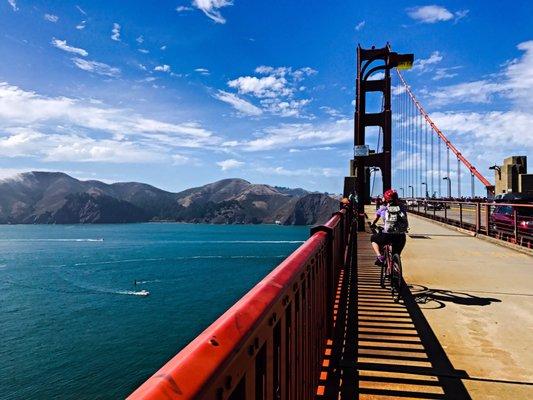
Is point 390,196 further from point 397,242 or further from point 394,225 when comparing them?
point 397,242

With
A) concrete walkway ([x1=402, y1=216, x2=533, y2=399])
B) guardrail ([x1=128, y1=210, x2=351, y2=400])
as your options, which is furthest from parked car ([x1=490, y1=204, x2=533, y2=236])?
guardrail ([x1=128, y1=210, x2=351, y2=400])

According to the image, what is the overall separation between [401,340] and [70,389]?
63681mm

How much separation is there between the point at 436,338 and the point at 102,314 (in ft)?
278

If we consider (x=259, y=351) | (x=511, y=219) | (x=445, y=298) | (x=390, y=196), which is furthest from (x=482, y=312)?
(x=511, y=219)

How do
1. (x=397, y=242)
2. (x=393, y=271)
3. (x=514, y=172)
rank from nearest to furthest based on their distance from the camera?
(x=393, y=271) < (x=397, y=242) < (x=514, y=172)

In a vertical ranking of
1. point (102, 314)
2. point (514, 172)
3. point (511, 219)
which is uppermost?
point (514, 172)

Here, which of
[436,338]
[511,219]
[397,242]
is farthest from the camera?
[511,219]

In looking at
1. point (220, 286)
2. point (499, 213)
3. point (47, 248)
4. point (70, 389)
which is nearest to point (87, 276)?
point (220, 286)

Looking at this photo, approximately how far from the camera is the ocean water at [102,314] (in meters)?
58.4

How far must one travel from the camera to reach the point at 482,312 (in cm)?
586

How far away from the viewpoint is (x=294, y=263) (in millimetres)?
2439

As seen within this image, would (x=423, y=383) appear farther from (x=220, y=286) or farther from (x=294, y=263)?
(x=220, y=286)

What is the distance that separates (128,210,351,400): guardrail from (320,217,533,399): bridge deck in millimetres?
989

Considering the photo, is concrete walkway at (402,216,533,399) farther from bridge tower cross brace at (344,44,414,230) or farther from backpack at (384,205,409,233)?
bridge tower cross brace at (344,44,414,230)
